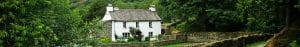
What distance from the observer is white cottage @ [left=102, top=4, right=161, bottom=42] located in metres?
82.2

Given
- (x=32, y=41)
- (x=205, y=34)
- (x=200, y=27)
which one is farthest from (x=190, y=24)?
(x=32, y=41)

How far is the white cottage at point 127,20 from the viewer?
82.2m

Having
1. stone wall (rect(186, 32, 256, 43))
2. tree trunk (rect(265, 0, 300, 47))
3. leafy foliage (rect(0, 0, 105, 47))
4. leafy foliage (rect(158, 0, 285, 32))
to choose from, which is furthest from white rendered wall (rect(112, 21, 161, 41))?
leafy foliage (rect(0, 0, 105, 47))

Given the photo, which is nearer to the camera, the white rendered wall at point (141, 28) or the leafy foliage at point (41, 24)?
the leafy foliage at point (41, 24)

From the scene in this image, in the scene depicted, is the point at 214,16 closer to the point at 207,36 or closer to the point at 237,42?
the point at 207,36

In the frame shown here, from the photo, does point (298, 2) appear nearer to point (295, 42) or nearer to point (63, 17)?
point (295, 42)

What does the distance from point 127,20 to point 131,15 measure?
0.89m

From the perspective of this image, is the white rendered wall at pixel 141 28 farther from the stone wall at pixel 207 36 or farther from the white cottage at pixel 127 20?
the stone wall at pixel 207 36

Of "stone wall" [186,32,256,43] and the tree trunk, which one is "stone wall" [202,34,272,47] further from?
"stone wall" [186,32,256,43]

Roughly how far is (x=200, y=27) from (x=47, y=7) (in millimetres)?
42483

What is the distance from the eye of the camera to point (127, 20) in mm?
82812

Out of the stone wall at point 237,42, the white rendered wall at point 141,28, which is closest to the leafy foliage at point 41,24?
the stone wall at point 237,42

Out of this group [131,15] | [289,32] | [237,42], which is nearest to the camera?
[289,32]

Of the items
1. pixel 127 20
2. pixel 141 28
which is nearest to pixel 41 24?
pixel 127 20
